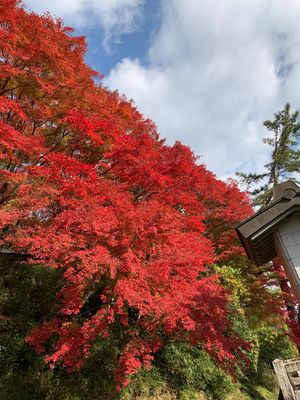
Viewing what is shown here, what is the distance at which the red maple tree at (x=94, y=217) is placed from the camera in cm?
931

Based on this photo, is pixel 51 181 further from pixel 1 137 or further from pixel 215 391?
pixel 215 391

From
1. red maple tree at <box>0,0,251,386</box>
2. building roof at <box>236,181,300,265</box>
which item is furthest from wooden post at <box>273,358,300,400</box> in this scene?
red maple tree at <box>0,0,251,386</box>

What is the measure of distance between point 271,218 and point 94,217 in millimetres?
5527

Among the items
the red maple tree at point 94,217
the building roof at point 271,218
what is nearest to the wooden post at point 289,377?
the building roof at point 271,218

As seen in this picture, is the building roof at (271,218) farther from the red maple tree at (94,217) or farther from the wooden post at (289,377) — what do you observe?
the red maple tree at (94,217)

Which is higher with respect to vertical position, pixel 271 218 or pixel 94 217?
pixel 94 217

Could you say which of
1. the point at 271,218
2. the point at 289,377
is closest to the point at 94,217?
the point at 271,218

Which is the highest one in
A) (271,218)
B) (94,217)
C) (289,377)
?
(94,217)

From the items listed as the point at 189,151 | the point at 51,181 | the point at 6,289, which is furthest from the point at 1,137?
the point at 189,151

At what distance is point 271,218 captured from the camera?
269 inches

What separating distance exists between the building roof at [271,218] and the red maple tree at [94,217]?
11.4ft

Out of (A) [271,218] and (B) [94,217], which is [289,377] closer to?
(A) [271,218]

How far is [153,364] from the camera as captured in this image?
45.1 feet

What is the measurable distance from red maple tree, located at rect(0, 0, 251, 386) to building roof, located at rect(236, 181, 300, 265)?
3466mm
